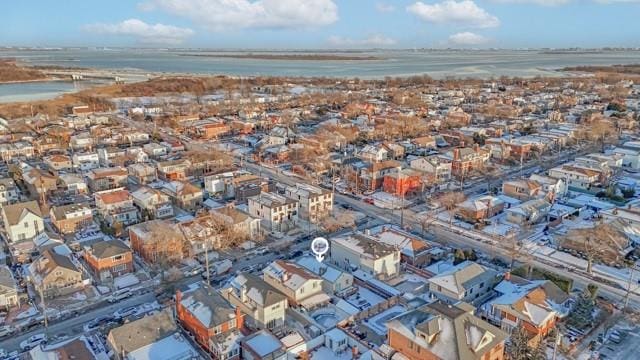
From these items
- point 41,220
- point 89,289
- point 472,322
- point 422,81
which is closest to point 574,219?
point 472,322

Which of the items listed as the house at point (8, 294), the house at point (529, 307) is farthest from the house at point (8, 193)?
the house at point (529, 307)

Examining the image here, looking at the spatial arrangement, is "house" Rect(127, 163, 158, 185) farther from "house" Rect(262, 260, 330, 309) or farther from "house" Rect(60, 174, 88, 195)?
"house" Rect(262, 260, 330, 309)

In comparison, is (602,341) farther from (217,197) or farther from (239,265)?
(217,197)

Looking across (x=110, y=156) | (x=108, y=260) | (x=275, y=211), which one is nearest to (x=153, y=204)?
(x=108, y=260)

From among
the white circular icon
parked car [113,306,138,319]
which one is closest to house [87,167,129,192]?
parked car [113,306,138,319]

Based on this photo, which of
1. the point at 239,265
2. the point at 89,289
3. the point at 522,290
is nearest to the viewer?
the point at 522,290

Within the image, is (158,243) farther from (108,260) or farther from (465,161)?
(465,161)

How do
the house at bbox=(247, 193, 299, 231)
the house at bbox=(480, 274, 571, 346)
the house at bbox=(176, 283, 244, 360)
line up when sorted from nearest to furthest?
the house at bbox=(176, 283, 244, 360) → the house at bbox=(480, 274, 571, 346) → the house at bbox=(247, 193, 299, 231)
